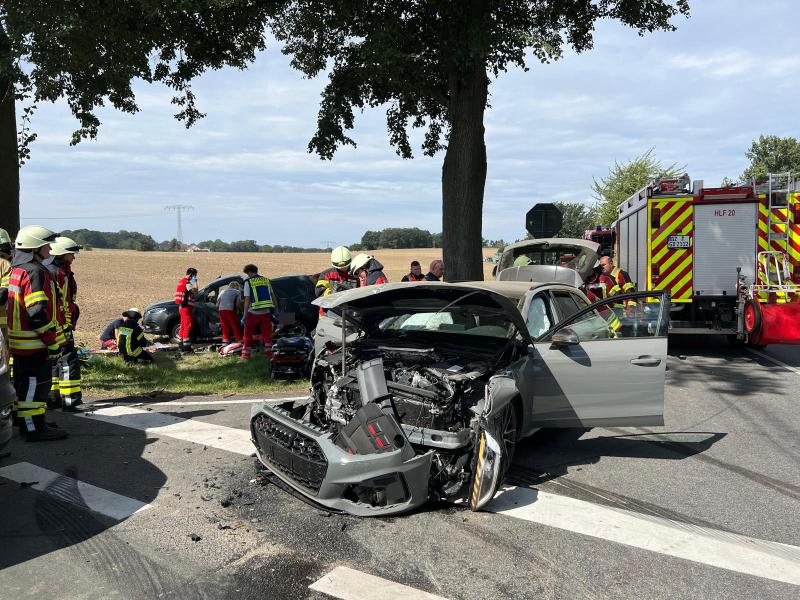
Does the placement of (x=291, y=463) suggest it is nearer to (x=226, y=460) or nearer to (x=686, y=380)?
(x=226, y=460)

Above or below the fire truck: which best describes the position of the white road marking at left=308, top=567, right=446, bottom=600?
below

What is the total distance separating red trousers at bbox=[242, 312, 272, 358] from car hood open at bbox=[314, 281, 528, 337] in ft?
17.7

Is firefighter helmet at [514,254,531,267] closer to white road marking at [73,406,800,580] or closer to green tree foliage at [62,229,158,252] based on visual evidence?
white road marking at [73,406,800,580]

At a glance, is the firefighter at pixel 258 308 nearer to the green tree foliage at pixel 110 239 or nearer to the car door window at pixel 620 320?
the car door window at pixel 620 320

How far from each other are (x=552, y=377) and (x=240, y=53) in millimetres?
10559

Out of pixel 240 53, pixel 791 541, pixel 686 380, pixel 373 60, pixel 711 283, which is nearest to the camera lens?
pixel 791 541

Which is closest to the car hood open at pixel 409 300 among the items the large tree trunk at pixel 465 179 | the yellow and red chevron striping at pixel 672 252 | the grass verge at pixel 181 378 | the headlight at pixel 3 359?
the headlight at pixel 3 359

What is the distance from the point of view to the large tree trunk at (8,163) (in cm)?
950

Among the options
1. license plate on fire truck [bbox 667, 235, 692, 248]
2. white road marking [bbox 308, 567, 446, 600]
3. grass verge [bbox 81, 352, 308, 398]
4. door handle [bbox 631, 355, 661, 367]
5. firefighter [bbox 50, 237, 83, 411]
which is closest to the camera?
white road marking [bbox 308, 567, 446, 600]

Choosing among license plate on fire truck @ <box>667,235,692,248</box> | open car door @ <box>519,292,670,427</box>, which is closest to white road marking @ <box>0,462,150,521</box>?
open car door @ <box>519,292,670,427</box>

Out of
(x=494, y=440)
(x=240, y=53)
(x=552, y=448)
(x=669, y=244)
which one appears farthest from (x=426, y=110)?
(x=494, y=440)

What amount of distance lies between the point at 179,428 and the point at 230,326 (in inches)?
227

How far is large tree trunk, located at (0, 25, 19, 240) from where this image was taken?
374 inches

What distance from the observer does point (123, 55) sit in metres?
10.9
